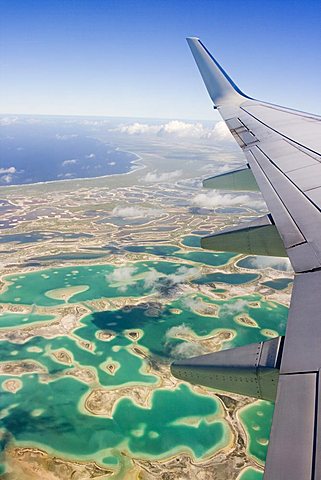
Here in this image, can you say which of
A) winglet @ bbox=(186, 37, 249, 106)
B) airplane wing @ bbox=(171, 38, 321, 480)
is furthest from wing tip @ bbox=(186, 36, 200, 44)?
airplane wing @ bbox=(171, 38, 321, 480)

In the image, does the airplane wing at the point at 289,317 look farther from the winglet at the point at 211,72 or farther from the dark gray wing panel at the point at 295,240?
the winglet at the point at 211,72

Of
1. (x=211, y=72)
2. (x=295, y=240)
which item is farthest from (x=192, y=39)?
(x=295, y=240)

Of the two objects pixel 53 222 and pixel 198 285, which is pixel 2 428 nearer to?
pixel 198 285

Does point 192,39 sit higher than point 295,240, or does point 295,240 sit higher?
point 192,39

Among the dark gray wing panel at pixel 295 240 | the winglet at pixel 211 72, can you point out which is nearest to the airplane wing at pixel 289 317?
the dark gray wing panel at pixel 295 240

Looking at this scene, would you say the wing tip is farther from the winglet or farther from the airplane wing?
the airplane wing

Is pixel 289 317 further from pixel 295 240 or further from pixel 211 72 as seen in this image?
pixel 211 72

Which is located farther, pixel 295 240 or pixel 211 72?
pixel 211 72
